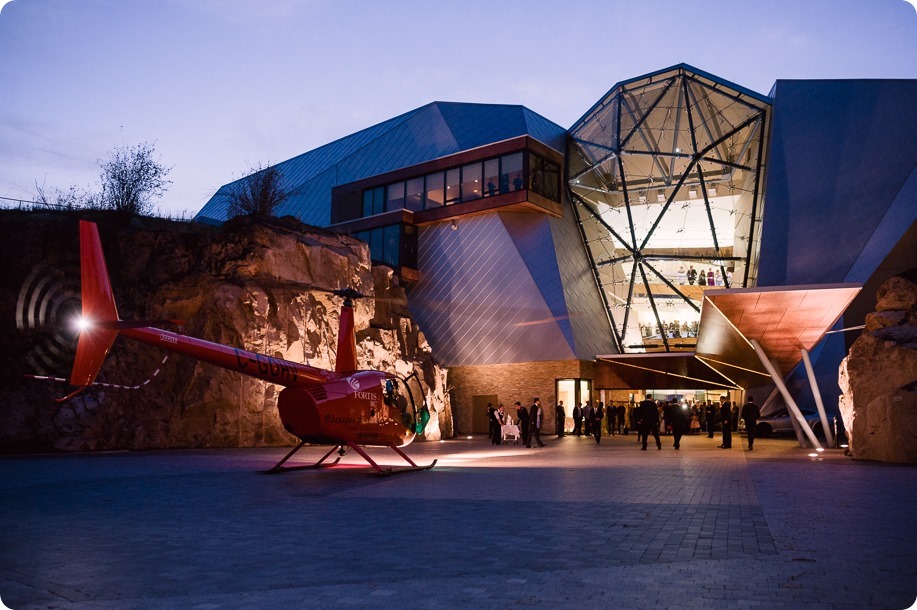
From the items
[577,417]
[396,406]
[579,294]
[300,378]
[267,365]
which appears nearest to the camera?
[267,365]

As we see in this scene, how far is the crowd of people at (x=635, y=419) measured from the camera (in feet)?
73.7

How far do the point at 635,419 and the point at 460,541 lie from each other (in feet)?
94.5

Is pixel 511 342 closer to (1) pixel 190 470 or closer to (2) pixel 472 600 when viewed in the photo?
(1) pixel 190 470

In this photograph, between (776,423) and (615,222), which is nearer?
(776,423)

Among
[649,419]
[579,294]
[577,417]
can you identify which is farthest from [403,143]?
[649,419]

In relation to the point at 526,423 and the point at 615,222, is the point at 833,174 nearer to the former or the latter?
the point at 615,222

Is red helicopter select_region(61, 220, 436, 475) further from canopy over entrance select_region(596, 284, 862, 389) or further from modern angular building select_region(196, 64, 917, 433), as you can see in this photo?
modern angular building select_region(196, 64, 917, 433)

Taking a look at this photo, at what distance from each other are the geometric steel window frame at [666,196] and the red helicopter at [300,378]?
24.1m

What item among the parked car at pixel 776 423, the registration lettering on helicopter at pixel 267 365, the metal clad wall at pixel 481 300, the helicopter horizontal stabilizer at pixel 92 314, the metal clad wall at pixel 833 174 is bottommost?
the parked car at pixel 776 423

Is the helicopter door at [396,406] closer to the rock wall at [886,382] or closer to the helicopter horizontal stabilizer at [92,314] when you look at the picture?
the helicopter horizontal stabilizer at [92,314]

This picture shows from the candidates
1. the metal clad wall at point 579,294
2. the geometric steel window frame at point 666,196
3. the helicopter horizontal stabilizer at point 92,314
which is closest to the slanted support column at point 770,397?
the geometric steel window frame at point 666,196

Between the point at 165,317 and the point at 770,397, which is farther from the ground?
the point at 165,317

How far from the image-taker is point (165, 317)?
24.0 m

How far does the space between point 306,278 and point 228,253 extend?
3405 millimetres
